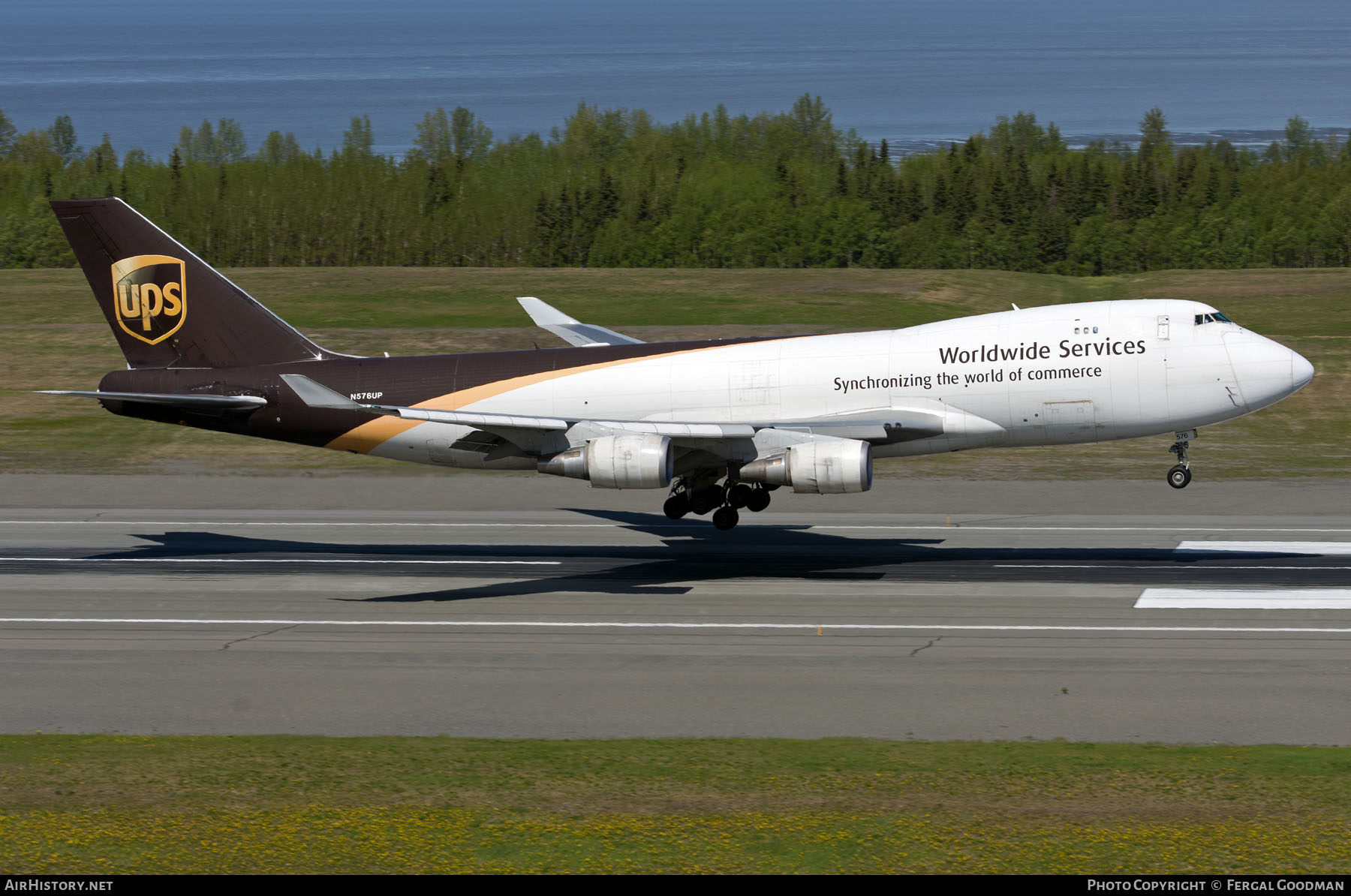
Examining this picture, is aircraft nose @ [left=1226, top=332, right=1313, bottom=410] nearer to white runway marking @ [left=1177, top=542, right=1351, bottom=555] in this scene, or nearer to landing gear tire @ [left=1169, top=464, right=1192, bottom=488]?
landing gear tire @ [left=1169, top=464, right=1192, bottom=488]

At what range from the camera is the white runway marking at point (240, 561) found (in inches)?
1465

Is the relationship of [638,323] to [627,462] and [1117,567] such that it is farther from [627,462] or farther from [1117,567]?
[1117,567]

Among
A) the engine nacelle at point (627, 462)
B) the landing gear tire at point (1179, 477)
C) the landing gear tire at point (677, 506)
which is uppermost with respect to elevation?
the engine nacelle at point (627, 462)

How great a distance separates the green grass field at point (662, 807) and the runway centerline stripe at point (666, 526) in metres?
18.9

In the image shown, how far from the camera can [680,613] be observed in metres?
31.4

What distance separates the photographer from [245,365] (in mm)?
38000

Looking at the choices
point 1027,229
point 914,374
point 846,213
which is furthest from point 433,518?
point 1027,229

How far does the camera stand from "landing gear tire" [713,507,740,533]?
37844 millimetres

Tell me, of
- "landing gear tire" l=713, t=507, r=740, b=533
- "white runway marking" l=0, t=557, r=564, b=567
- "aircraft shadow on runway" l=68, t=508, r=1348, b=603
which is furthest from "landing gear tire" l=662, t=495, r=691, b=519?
"white runway marking" l=0, t=557, r=564, b=567

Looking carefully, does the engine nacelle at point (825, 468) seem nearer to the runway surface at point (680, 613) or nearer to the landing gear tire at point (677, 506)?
the runway surface at point (680, 613)

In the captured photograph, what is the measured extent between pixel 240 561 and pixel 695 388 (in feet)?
41.5

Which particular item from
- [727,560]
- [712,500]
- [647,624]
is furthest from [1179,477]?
[647,624]

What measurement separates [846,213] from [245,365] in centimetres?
8252

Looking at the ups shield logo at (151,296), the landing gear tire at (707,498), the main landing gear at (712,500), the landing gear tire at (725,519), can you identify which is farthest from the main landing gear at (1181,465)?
the ups shield logo at (151,296)
